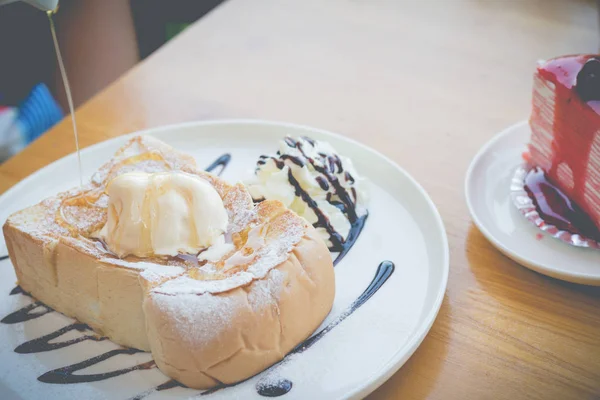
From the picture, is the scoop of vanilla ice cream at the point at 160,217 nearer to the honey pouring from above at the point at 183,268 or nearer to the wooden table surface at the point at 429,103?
the honey pouring from above at the point at 183,268

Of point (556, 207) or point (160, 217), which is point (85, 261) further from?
point (556, 207)

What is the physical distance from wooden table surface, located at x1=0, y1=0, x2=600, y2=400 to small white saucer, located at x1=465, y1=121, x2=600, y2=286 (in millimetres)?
50

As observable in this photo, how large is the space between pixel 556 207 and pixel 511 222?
0.43 ft

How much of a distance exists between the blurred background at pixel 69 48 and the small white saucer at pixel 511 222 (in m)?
2.21

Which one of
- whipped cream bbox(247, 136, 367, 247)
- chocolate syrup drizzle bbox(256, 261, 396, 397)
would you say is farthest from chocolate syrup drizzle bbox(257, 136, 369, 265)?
chocolate syrup drizzle bbox(256, 261, 396, 397)

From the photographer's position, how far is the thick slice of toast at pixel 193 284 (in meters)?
1.16

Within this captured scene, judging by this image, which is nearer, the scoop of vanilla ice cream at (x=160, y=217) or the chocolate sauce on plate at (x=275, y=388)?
the chocolate sauce on plate at (x=275, y=388)

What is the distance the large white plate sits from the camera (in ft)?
3.93

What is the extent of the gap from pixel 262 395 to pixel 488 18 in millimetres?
2079

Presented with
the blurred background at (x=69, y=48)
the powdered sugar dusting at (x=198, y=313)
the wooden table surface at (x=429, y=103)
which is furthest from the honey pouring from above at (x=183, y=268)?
the blurred background at (x=69, y=48)

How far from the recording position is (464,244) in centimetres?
158

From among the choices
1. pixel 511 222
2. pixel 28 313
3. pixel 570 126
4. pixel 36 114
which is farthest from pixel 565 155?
pixel 36 114

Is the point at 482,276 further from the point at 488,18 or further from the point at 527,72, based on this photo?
the point at 488,18

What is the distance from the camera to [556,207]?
1.61 metres
